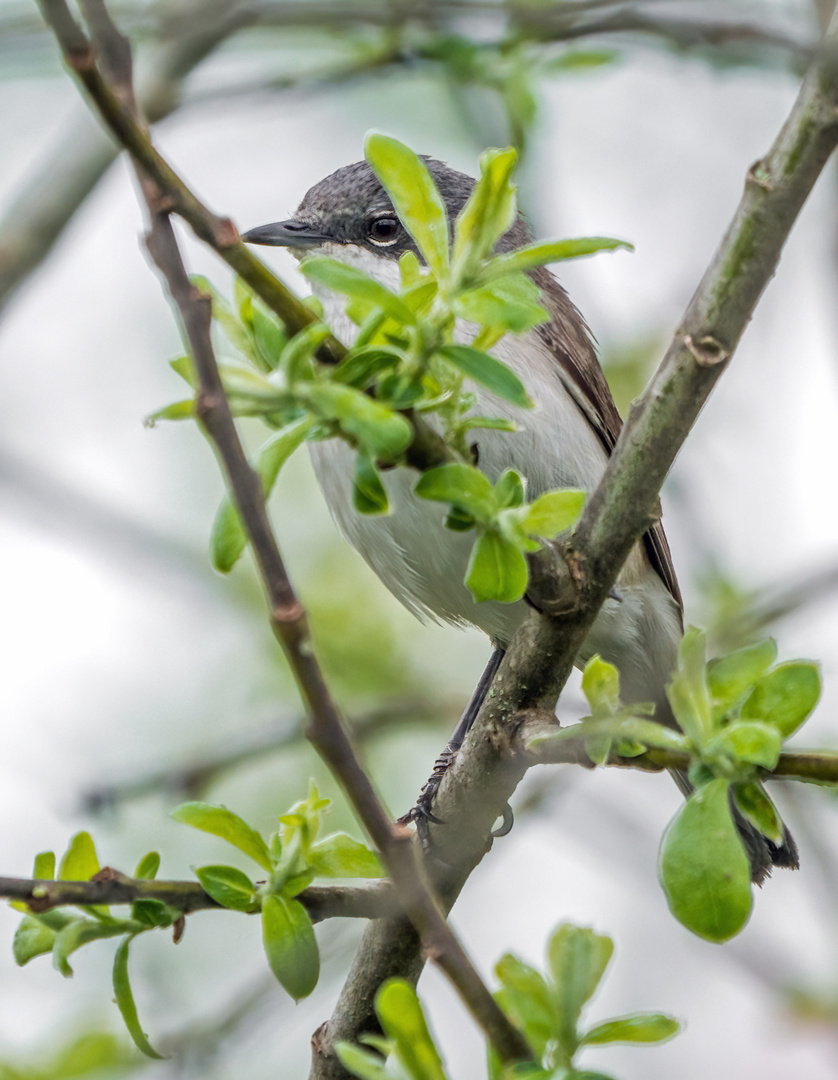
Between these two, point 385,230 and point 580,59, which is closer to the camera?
point 580,59

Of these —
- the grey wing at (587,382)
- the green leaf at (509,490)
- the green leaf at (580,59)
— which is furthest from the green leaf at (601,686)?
the green leaf at (580,59)

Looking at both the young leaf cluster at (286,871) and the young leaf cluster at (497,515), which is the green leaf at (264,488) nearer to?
the young leaf cluster at (497,515)

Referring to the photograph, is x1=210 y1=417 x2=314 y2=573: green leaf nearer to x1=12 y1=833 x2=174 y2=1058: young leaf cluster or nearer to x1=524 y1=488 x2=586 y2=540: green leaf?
x1=524 y1=488 x2=586 y2=540: green leaf

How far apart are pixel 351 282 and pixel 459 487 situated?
0.35m

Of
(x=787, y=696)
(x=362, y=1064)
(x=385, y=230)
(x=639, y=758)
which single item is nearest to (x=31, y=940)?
(x=362, y=1064)

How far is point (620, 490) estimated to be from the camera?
219 cm

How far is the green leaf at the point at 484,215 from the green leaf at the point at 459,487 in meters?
0.28

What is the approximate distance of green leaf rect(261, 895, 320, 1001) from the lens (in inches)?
74.2

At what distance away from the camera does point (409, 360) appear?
1617 mm

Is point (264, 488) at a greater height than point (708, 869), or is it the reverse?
point (264, 488)

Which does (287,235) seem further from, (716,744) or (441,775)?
(716,744)

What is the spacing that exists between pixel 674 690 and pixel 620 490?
23.8 inches

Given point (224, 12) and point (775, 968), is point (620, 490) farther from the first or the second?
point (775, 968)

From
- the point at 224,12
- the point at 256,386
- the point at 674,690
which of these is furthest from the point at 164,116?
the point at 674,690
